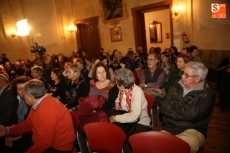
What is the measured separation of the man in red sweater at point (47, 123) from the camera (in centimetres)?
186

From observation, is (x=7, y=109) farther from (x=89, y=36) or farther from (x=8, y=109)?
(x=89, y=36)

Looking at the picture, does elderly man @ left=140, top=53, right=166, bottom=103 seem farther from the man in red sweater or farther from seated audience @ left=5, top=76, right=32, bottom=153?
seated audience @ left=5, top=76, right=32, bottom=153

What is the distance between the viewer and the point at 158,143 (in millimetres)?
1567

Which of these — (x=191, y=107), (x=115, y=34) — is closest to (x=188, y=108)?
(x=191, y=107)

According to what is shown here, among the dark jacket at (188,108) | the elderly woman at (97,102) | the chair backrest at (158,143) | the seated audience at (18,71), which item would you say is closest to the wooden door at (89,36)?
the seated audience at (18,71)

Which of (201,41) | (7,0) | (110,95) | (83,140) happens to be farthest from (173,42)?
(7,0)

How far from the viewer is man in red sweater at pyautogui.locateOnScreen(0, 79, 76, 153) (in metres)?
1.86

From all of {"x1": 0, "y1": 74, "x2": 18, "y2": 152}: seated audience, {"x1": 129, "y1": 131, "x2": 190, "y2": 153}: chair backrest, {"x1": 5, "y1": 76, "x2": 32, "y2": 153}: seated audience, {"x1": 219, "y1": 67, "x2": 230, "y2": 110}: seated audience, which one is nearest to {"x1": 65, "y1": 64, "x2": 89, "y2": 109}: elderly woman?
{"x1": 5, "y1": 76, "x2": 32, "y2": 153}: seated audience

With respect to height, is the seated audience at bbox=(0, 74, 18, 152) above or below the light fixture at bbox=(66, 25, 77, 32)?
below

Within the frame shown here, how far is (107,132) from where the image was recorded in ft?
6.19

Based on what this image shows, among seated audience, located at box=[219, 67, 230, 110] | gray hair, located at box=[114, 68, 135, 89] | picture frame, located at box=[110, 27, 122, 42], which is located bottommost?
seated audience, located at box=[219, 67, 230, 110]

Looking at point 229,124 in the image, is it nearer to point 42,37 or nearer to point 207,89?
point 207,89

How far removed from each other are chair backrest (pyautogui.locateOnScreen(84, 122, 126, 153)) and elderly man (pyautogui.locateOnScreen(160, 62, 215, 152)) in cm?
72

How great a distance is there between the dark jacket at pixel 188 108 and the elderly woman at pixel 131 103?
0.89 ft
